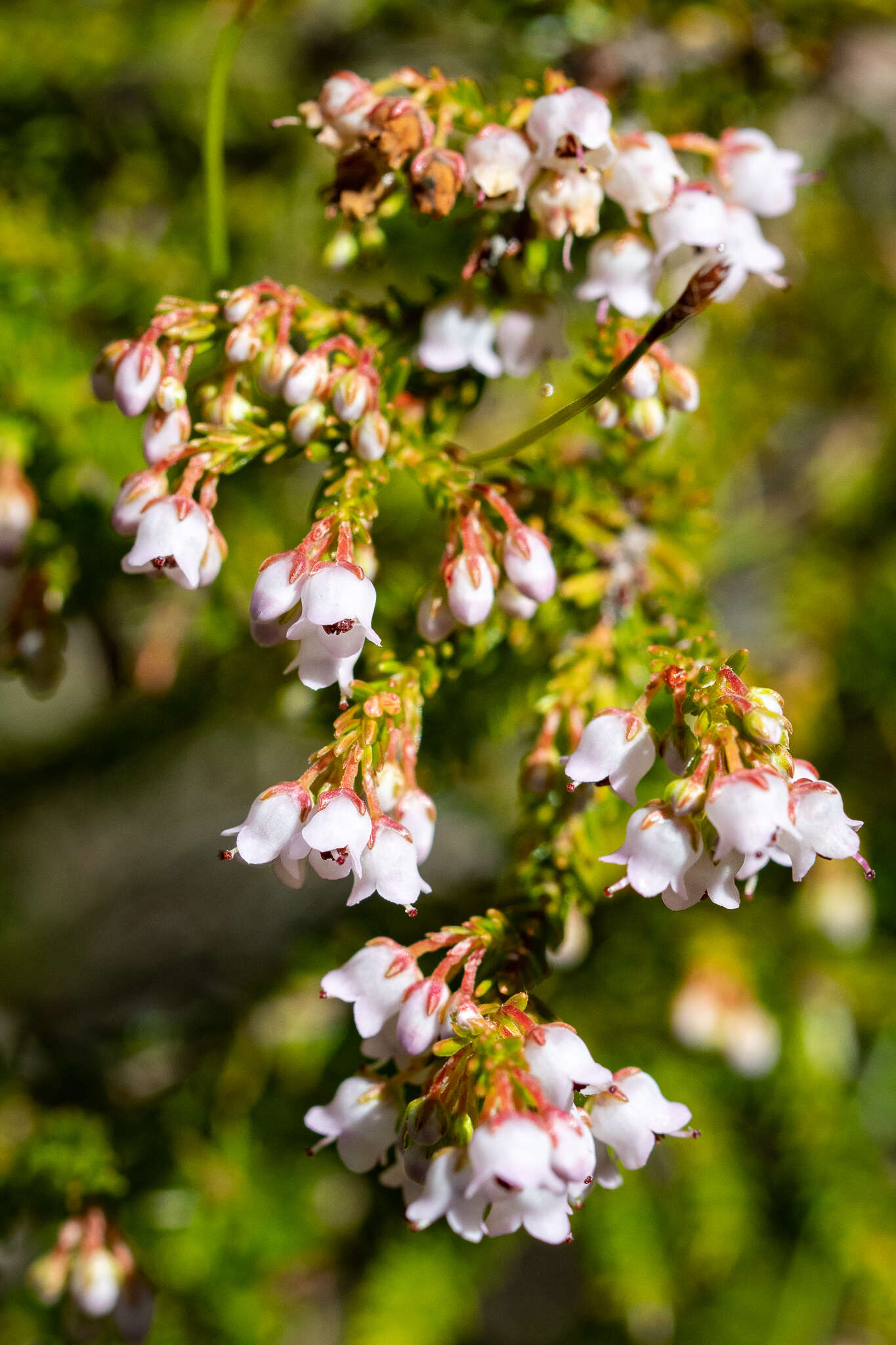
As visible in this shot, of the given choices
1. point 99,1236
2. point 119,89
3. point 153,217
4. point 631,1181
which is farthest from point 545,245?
point 631,1181

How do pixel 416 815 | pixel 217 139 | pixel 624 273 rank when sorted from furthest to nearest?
1. pixel 217 139
2. pixel 624 273
3. pixel 416 815

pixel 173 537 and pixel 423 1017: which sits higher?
pixel 173 537

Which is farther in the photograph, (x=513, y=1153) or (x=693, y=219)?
(x=693, y=219)

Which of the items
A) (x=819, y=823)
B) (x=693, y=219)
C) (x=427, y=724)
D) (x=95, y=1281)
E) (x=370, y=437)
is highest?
(x=693, y=219)

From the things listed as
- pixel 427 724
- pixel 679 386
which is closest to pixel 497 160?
pixel 679 386

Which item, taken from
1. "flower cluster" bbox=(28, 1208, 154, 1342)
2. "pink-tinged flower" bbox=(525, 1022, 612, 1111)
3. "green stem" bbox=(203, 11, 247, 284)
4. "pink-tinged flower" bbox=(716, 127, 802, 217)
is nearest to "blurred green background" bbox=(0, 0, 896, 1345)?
"flower cluster" bbox=(28, 1208, 154, 1342)

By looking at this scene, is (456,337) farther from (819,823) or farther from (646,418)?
(819,823)

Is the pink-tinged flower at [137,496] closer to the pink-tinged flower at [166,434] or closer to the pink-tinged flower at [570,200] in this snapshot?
the pink-tinged flower at [166,434]
